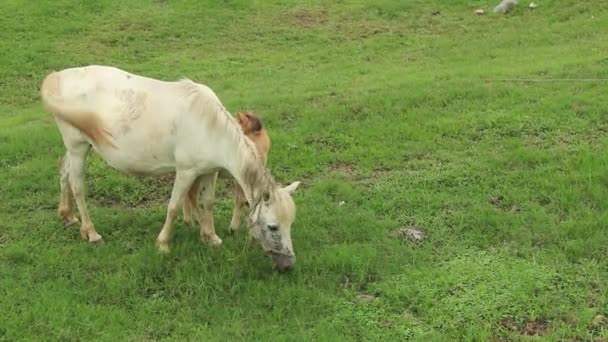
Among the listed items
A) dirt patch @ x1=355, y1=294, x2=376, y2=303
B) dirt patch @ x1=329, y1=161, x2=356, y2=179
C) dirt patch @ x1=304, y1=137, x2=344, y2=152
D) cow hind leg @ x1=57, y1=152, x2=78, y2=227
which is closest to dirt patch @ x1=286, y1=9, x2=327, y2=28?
dirt patch @ x1=304, y1=137, x2=344, y2=152

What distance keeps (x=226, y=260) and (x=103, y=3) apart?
1359 centimetres

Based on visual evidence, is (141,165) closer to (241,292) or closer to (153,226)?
(153,226)

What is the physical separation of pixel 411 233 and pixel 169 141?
2400mm

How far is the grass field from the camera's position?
509 centimetres

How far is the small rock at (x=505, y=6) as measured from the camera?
54.9 feet

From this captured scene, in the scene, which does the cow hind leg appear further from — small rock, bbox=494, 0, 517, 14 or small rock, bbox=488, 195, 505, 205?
small rock, bbox=494, 0, 517, 14

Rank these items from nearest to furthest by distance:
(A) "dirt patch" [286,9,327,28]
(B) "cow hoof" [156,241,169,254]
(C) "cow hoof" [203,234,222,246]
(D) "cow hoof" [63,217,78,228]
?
(B) "cow hoof" [156,241,169,254] → (C) "cow hoof" [203,234,222,246] → (D) "cow hoof" [63,217,78,228] → (A) "dirt patch" [286,9,327,28]

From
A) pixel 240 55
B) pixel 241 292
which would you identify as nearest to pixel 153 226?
pixel 241 292

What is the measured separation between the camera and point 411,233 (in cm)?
628

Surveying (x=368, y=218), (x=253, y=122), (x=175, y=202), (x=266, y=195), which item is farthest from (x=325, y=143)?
(x=266, y=195)

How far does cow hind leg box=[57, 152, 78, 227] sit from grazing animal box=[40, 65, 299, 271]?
0.28 metres

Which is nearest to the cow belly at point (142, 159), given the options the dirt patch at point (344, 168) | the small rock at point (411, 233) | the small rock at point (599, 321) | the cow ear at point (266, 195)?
the cow ear at point (266, 195)

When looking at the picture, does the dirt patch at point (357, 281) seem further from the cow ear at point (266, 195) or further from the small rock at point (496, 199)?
the small rock at point (496, 199)

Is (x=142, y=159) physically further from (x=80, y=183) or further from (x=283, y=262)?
(x=283, y=262)
